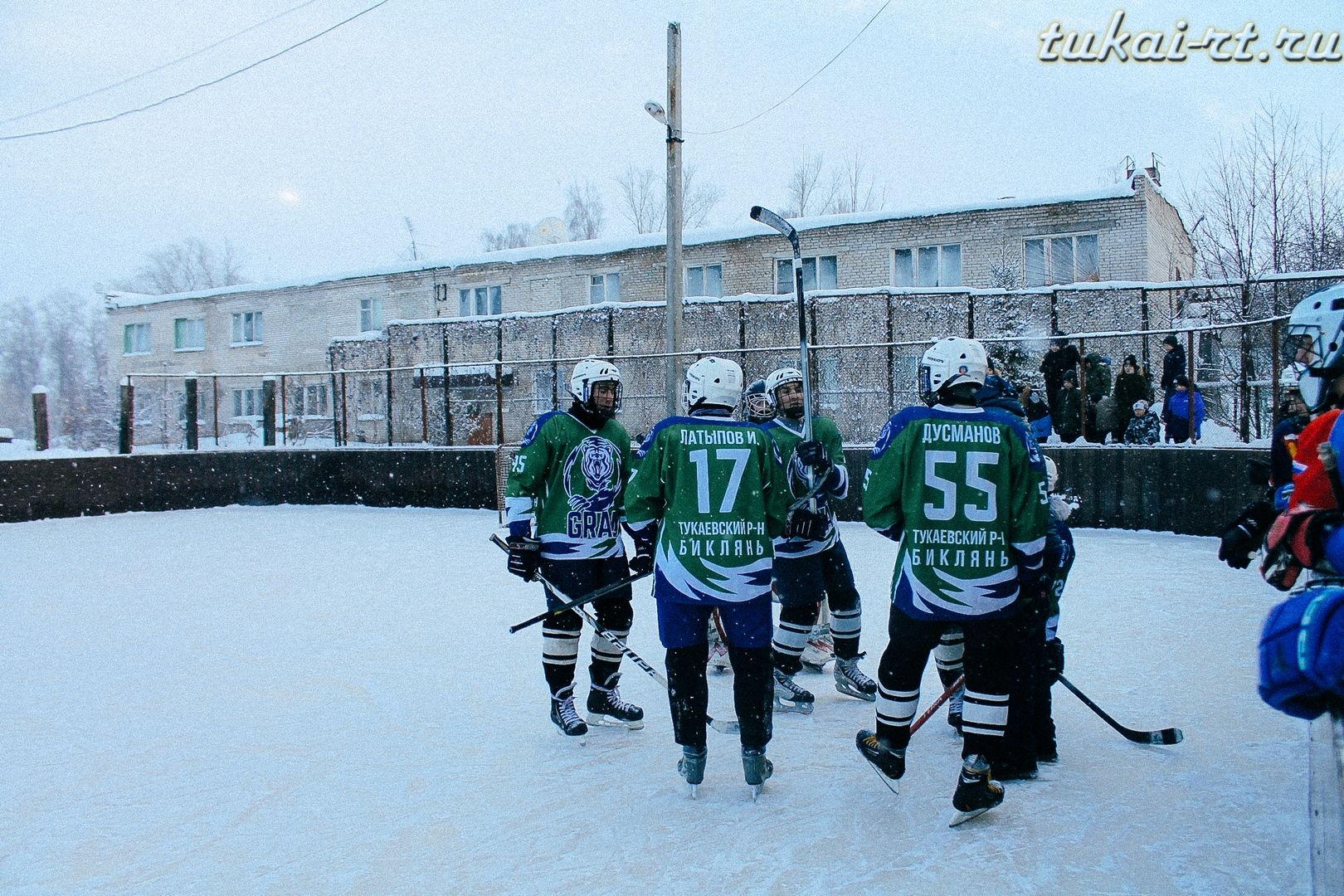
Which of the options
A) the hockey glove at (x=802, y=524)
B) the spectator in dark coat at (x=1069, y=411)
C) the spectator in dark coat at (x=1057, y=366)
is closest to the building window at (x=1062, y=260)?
the spectator in dark coat at (x=1057, y=366)

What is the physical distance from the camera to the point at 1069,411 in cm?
1133

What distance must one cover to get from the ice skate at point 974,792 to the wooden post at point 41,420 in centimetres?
1580

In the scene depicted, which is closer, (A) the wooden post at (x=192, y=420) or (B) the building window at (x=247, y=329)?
(A) the wooden post at (x=192, y=420)

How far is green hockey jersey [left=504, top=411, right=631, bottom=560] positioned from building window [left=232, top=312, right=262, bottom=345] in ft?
91.5

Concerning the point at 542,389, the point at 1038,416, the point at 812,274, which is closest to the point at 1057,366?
the point at 1038,416

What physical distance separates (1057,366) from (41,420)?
49.4 feet

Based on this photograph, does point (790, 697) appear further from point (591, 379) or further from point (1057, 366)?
point (1057, 366)

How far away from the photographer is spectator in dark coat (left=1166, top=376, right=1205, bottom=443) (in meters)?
10.2

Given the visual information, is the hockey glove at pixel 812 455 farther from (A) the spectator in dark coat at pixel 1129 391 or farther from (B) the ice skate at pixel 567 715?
(A) the spectator in dark coat at pixel 1129 391

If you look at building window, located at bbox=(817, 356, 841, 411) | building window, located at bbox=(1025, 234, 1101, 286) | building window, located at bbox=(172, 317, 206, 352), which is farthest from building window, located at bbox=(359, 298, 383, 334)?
building window, located at bbox=(817, 356, 841, 411)

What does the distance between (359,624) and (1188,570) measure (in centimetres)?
661

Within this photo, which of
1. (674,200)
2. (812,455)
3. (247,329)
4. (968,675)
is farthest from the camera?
(247,329)

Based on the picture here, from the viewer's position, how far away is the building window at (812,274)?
20.5 metres

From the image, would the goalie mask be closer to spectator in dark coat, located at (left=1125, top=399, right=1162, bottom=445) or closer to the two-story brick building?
spectator in dark coat, located at (left=1125, top=399, right=1162, bottom=445)
